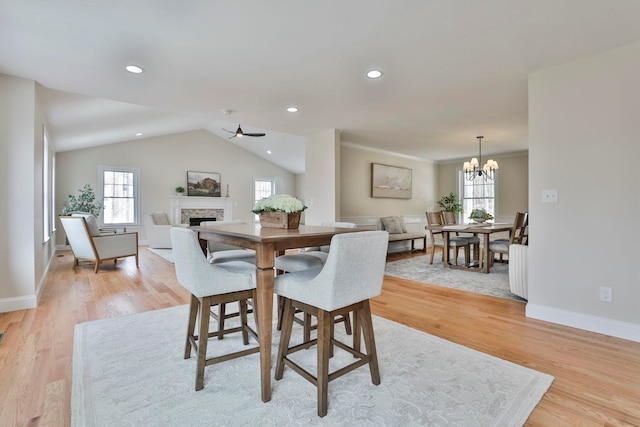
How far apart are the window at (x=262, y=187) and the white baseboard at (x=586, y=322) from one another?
8377 mm

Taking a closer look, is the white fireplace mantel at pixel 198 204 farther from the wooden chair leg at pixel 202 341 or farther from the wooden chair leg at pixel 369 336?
the wooden chair leg at pixel 369 336

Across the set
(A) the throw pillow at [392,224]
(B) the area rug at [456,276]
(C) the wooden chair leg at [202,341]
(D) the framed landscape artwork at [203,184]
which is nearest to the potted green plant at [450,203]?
(A) the throw pillow at [392,224]

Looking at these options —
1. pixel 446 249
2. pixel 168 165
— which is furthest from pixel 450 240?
pixel 168 165

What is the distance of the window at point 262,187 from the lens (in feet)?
33.7

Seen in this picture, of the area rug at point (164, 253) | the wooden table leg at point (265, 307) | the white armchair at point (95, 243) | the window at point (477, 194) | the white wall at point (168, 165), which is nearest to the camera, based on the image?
the wooden table leg at point (265, 307)

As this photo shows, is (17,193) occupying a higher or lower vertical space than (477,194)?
lower

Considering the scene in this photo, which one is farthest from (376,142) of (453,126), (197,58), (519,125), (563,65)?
(197,58)

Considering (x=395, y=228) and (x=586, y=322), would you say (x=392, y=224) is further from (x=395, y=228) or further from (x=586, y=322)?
(x=586, y=322)

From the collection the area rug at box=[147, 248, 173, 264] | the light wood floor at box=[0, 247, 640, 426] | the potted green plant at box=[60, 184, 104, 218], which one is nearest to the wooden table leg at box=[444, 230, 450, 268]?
the light wood floor at box=[0, 247, 640, 426]

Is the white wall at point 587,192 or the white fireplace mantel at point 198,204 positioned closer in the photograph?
the white wall at point 587,192

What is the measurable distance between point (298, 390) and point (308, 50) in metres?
2.38

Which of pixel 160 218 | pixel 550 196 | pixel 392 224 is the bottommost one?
pixel 392 224

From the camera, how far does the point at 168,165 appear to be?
866 centimetres

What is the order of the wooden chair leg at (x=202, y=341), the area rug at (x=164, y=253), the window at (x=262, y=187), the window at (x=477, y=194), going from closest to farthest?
the wooden chair leg at (x=202, y=341) → the area rug at (x=164, y=253) → the window at (x=477, y=194) → the window at (x=262, y=187)
